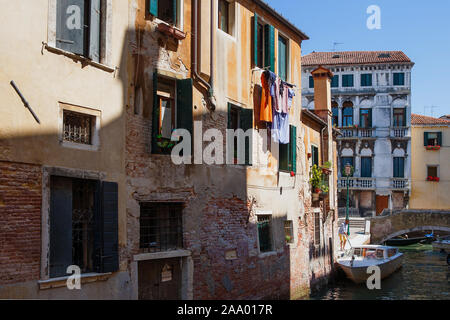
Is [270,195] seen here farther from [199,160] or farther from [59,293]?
[59,293]

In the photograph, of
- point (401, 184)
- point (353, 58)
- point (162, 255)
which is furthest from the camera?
point (353, 58)

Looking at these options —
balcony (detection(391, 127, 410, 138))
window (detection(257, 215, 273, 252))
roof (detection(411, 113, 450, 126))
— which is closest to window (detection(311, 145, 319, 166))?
window (detection(257, 215, 273, 252))

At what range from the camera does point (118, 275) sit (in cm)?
955

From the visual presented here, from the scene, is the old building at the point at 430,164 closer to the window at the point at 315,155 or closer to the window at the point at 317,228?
the window at the point at 315,155

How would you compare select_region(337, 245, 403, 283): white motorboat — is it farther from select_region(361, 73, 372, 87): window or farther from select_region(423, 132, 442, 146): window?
select_region(423, 132, 442, 146): window

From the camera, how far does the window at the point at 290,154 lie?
15.6 meters

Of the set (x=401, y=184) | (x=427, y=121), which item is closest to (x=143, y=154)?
(x=401, y=184)

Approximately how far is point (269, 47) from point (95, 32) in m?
6.26

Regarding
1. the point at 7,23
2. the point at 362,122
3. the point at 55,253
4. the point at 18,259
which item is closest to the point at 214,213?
the point at 55,253

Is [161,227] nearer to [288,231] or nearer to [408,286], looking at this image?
[288,231]

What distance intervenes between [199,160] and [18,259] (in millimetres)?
4659

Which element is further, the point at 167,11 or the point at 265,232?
the point at 265,232

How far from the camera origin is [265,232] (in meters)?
14.6

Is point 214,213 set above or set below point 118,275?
above
